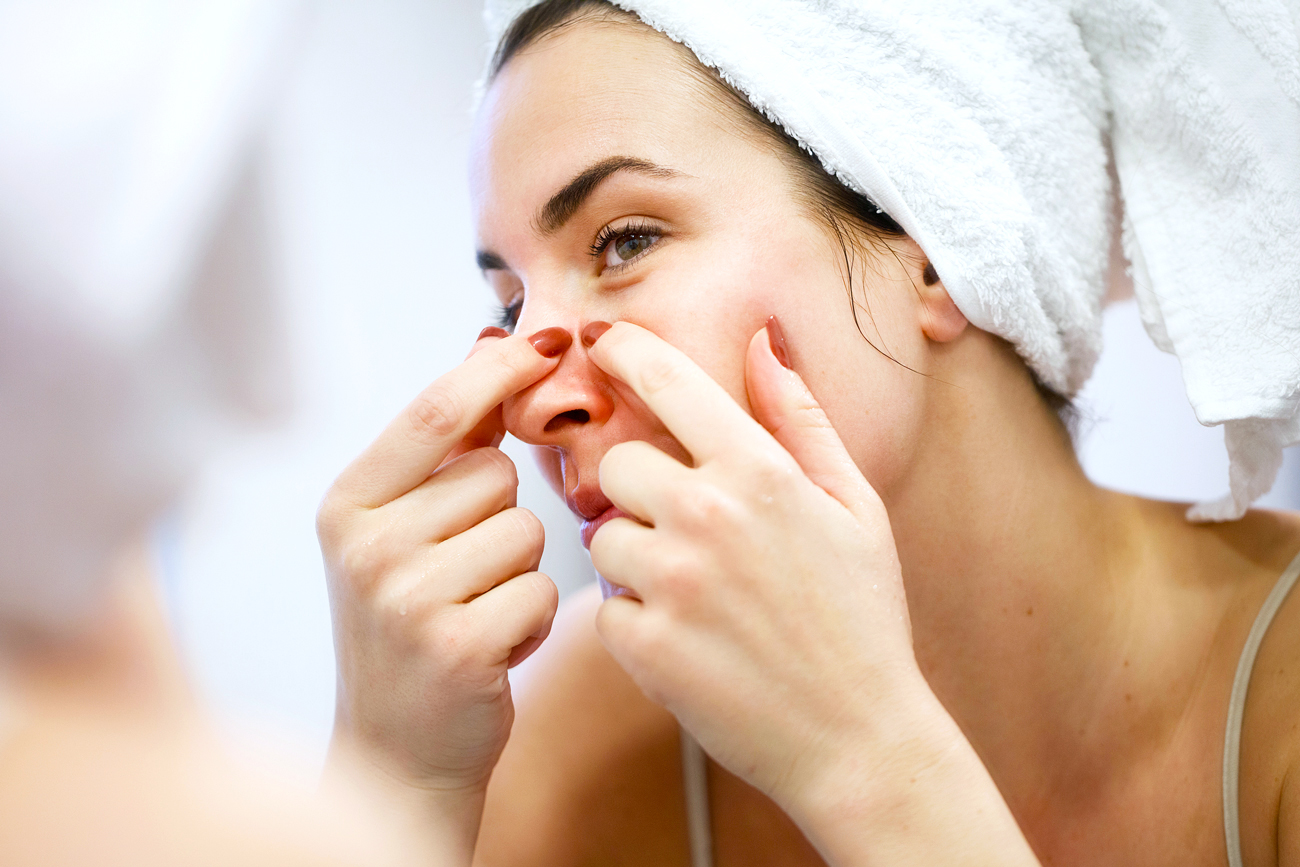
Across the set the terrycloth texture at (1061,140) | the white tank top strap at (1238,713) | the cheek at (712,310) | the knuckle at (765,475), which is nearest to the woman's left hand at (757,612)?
the knuckle at (765,475)

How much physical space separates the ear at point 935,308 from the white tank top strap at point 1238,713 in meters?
0.43

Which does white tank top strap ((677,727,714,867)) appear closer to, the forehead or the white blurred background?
the white blurred background

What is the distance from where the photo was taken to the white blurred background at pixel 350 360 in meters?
0.63

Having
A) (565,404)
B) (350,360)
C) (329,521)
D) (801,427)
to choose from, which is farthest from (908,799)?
(350,360)

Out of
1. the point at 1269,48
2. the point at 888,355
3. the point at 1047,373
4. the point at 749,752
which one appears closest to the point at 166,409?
the point at 749,752

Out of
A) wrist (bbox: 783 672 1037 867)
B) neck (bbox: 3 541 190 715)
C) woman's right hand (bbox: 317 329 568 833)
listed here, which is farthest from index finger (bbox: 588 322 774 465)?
neck (bbox: 3 541 190 715)

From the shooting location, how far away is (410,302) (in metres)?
1.17

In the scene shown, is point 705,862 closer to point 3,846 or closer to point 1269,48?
point 3,846

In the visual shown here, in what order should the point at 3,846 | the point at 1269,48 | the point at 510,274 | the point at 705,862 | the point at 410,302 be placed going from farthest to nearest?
the point at 410,302 < the point at 705,862 < the point at 510,274 < the point at 1269,48 < the point at 3,846

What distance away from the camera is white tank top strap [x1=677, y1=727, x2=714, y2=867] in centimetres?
106

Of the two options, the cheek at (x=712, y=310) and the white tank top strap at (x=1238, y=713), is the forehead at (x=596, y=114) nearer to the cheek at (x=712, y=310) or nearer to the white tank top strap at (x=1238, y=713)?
the cheek at (x=712, y=310)

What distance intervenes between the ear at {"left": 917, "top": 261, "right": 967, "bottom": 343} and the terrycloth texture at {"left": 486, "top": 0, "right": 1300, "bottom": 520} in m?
0.02

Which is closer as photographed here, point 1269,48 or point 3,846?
point 3,846

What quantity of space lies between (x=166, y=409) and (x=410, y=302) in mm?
683
